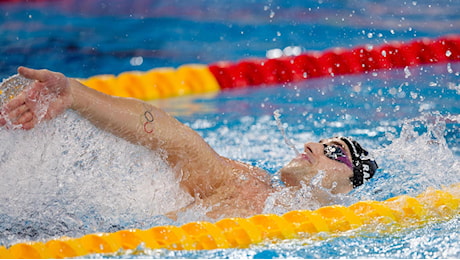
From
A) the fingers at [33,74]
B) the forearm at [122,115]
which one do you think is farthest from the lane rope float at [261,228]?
the fingers at [33,74]

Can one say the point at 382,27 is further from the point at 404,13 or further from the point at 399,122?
the point at 399,122

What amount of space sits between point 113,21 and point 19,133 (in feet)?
14.2

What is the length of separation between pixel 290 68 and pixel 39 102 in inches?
112

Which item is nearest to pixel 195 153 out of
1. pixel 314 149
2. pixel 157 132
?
pixel 157 132

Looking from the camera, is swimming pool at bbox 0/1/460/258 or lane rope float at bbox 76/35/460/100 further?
lane rope float at bbox 76/35/460/100

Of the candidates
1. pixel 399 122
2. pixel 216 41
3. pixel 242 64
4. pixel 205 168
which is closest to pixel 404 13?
pixel 216 41

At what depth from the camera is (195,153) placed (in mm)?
2215

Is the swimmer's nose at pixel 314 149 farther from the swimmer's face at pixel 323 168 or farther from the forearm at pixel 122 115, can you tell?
the forearm at pixel 122 115

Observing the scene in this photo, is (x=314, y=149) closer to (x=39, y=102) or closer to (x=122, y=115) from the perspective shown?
(x=122, y=115)

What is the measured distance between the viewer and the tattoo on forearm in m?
2.08

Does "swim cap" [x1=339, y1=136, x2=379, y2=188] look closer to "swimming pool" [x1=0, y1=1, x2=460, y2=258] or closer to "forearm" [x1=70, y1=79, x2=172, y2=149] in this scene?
"swimming pool" [x1=0, y1=1, x2=460, y2=258]

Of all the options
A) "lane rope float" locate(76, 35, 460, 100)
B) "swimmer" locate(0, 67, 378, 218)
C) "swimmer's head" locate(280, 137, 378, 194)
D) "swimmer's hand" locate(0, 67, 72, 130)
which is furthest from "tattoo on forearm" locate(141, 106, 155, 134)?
"lane rope float" locate(76, 35, 460, 100)

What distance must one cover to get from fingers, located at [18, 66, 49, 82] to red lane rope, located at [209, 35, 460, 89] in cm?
266

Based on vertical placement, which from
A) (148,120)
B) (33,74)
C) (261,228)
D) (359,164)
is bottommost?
(261,228)
